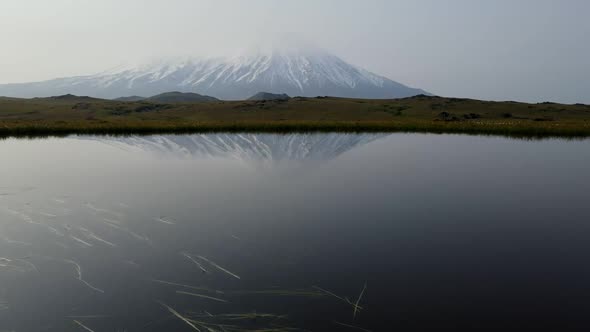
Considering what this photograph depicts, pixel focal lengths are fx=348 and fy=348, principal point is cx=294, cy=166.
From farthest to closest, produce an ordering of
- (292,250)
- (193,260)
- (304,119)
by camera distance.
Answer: (304,119) → (292,250) → (193,260)

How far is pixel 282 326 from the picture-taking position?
7.55 meters

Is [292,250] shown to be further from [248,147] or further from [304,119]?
[304,119]

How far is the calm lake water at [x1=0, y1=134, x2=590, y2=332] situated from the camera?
8.07m

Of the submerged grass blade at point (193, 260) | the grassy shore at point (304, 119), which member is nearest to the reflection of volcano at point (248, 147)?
the grassy shore at point (304, 119)

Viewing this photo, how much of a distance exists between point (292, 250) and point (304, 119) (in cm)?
7094

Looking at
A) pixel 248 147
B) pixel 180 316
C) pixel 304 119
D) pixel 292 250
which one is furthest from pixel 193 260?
pixel 304 119

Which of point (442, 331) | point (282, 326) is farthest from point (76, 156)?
point (442, 331)

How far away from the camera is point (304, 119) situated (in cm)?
8094

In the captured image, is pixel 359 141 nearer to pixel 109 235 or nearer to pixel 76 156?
pixel 76 156

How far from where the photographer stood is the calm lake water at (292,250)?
8070 mm

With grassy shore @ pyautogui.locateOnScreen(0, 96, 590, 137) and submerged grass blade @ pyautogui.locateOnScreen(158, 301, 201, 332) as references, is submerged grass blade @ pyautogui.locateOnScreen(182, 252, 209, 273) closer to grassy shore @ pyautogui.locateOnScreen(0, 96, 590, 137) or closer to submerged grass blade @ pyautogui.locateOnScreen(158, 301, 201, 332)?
submerged grass blade @ pyautogui.locateOnScreen(158, 301, 201, 332)

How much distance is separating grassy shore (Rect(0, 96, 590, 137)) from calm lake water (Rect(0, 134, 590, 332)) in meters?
33.2

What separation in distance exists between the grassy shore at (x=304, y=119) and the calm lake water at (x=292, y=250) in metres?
33.2

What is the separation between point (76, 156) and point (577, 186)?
37.8 metres
